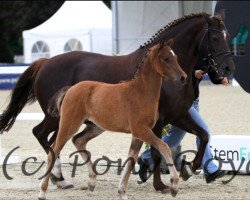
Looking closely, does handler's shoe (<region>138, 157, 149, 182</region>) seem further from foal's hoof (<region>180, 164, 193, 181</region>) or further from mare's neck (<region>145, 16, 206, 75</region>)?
mare's neck (<region>145, 16, 206, 75</region>)

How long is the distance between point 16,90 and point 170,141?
6.96ft

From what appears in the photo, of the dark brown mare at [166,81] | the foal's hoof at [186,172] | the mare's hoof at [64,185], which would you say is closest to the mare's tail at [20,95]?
the dark brown mare at [166,81]

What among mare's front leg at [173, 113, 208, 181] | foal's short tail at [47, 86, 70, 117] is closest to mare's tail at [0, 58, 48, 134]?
foal's short tail at [47, 86, 70, 117]

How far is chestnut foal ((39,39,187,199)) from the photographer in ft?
20.4

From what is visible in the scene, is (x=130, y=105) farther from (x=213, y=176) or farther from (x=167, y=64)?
(x=213, y=176)

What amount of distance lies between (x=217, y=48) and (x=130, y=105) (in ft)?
4.64

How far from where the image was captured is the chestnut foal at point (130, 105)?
6230 millimetres

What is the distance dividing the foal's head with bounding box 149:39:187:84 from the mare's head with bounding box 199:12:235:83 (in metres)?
1.05

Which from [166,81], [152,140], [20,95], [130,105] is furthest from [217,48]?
[20,95]

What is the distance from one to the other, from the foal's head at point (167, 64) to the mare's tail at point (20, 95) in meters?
2.82

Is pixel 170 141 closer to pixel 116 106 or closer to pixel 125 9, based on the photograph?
pixel 116 106

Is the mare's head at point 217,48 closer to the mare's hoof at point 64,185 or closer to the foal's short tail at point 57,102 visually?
the foal's short tail at point 57,102

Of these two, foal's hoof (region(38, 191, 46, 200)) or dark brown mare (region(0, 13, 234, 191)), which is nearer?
foal's hoof (region(38, 191, 46, 200))

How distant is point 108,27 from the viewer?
30719 millimetres
